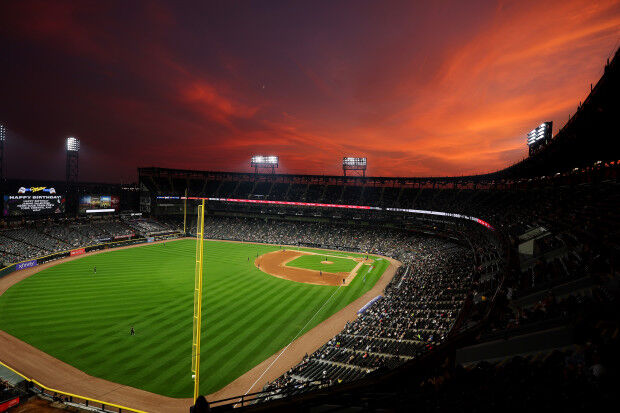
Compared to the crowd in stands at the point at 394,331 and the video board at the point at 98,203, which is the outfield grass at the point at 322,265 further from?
the video board at the point at 98,203

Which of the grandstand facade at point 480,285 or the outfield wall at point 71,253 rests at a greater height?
the grandstand facade at point 480,285

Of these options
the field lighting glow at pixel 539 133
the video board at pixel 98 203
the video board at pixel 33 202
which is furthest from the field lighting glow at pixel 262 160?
the field lighting glow at pixel 539 133

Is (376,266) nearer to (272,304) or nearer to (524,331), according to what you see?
(272,304)

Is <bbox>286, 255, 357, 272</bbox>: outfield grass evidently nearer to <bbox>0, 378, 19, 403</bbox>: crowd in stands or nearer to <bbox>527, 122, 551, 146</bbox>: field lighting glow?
<bbox>527, 122, 551, 146</bbox>: field lighting glow

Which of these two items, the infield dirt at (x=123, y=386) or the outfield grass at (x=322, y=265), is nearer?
the infield dirt at (x=123, y=386)

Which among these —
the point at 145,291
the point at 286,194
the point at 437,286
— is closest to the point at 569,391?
the point at 437,286
